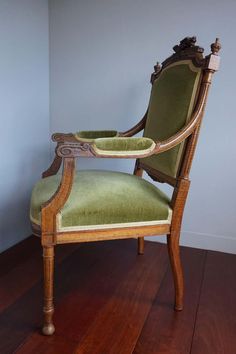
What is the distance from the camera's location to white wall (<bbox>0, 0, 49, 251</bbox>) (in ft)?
5.49

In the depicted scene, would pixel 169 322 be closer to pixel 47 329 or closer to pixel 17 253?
pixel 47 329

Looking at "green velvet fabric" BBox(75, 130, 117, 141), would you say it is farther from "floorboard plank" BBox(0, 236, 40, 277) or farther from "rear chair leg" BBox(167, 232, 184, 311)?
"floorboard plank" BBox(0, 236, 40, 277)

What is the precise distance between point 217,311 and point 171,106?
89cm

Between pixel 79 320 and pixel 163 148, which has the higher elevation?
pixel 163 148

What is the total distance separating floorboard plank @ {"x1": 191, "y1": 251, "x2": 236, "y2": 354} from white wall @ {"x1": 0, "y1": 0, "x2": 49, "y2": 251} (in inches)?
44.4

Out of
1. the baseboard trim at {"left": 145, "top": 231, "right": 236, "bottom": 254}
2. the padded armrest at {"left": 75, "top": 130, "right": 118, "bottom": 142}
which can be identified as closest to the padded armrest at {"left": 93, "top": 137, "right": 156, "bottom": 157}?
the padded armrest at {"left": 75, "top": 130, "right": 118, "bottom": 142}

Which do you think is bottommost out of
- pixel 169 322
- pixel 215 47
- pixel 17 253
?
pixel 17 253

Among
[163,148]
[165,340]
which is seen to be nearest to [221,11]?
[163,148]

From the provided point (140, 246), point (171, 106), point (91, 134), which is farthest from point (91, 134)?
point (140, 246)

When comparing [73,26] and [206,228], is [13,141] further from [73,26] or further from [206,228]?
[206,228]

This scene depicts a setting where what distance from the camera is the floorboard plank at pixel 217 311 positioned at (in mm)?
1141

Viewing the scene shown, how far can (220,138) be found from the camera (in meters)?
1.80

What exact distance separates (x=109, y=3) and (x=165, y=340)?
1.78 metres

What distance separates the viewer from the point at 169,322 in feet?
Answer: 4.13
